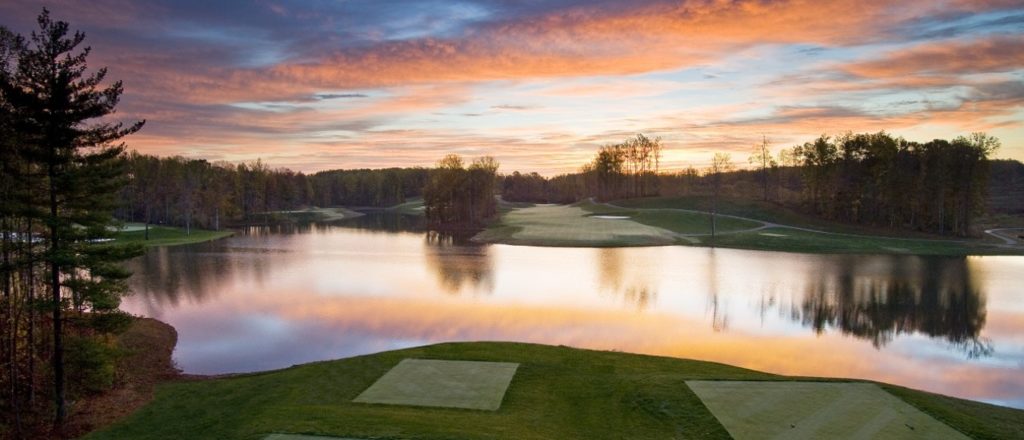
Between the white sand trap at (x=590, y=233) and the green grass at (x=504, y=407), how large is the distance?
47.1m

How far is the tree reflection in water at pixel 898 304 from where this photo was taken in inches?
1118

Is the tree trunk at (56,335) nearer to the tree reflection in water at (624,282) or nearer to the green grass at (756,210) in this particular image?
the tree reflection in water at (624,282)

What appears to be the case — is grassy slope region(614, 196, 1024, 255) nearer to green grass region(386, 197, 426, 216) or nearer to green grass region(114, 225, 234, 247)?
green grass region(114, 225, 234, 247)

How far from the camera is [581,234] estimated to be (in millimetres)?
73375

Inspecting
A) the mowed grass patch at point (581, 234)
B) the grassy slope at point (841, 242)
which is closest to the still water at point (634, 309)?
the grassy slope at point (841, 242)

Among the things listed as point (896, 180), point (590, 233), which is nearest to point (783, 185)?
point (896, 180)

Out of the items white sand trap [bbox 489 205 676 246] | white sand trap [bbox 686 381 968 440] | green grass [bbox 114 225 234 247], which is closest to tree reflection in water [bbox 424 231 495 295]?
white sand trap [bbox 489 205 676 246]

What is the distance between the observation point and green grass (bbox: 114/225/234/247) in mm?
71500

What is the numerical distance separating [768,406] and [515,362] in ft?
29.5

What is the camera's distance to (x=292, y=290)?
3859cm

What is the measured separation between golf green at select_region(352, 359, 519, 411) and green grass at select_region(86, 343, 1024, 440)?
447 mm

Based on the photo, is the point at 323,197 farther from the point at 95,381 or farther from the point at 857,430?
the point at 857,430

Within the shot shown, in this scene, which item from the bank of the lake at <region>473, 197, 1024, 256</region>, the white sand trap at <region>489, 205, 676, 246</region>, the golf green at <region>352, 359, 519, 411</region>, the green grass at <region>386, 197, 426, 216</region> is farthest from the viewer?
the green grass at <region>386, 197, 426, 216</region>

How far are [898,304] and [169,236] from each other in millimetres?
85445
